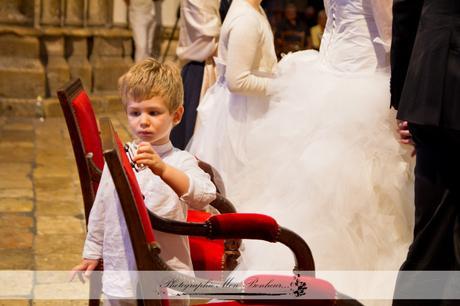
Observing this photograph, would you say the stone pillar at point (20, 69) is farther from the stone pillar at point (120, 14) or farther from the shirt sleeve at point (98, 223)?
the shirt sleeve at point (98, 223)

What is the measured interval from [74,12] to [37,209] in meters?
5.19

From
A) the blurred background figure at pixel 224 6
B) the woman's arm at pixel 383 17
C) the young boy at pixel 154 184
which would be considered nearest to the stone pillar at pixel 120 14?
the blurred background figure at pixel 224 6

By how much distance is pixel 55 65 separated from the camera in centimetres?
1002

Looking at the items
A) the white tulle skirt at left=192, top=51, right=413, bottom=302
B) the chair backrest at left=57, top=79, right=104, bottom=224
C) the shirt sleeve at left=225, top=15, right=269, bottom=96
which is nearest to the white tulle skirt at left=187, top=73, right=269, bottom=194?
the shirt sleeve at left=225, top=15, right=269, bottom=96

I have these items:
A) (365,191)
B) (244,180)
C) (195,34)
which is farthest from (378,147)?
(195,34)

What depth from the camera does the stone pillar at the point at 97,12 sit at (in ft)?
34.4

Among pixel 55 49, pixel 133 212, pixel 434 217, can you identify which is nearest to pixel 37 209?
pixel 434 217

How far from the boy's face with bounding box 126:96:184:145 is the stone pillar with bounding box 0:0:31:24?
7.75 meters

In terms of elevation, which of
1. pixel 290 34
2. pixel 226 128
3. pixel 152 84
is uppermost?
pixel 152 84

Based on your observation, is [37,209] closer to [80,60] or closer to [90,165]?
[90,165]

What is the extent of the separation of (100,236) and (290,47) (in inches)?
328

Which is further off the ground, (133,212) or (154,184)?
(133,212)

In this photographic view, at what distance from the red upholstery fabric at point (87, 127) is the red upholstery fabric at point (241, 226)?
0.67m

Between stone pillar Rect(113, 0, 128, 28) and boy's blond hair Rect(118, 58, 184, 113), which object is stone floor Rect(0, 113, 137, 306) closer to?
boy's blond hair Rect(118, 58, 184, 113)
